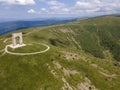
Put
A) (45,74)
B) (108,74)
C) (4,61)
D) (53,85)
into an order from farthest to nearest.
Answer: (108,74)
(4,61)
(45,74)
(53,85)

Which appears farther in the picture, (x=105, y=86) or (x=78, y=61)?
(x=78, y=61)

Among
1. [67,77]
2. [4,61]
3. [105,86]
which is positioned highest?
[4,61]

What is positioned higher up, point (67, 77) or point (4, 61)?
point (4, 61)

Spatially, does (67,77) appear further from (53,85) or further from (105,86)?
(105,86)

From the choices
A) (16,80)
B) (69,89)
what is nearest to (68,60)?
(69,89)

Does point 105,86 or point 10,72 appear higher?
point 10,72

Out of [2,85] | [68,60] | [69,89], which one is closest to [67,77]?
[69,89]

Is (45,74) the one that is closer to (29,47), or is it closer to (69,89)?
(69,89)

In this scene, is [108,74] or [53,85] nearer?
[53,85]

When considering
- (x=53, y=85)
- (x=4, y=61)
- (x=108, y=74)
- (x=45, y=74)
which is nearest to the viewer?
(x=53, y=85)
